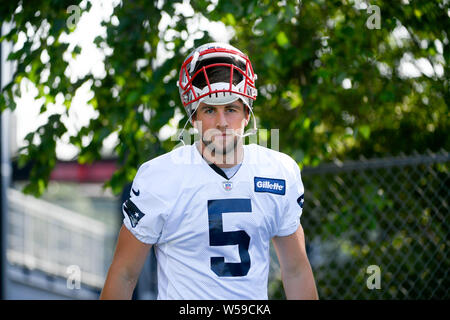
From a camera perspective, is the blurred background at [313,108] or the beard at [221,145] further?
the blurred background at [313,108]

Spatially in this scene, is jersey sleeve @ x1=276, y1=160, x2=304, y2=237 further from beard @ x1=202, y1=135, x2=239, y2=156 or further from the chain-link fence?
the chain-link fence

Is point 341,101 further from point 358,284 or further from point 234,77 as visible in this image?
point 234,77

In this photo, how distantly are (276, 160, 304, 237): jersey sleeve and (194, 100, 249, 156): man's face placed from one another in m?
0.33

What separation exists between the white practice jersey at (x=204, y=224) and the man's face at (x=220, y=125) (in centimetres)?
11

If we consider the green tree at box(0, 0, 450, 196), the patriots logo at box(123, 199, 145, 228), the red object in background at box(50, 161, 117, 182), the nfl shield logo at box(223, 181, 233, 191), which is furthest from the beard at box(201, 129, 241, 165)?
the red object in background at box(50, 161, 117, 182)

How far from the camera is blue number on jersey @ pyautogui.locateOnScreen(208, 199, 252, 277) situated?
2262 mm

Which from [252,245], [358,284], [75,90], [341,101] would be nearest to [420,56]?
[341,101]

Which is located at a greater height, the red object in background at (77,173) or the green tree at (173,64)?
the green tree at (173,64)

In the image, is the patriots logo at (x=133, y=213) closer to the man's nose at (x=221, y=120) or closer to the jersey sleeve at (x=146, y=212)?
the jersey sleeve at (x=146, y=212)

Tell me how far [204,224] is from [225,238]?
0.36 ft

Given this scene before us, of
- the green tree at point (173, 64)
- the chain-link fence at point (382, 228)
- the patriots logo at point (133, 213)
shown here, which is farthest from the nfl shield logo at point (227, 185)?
the chain-link fence at point (382, 228)

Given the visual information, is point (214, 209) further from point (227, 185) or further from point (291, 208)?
point (291, 208)

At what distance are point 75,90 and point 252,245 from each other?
245 centimetres

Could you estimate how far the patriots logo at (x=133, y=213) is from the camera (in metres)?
2.25
